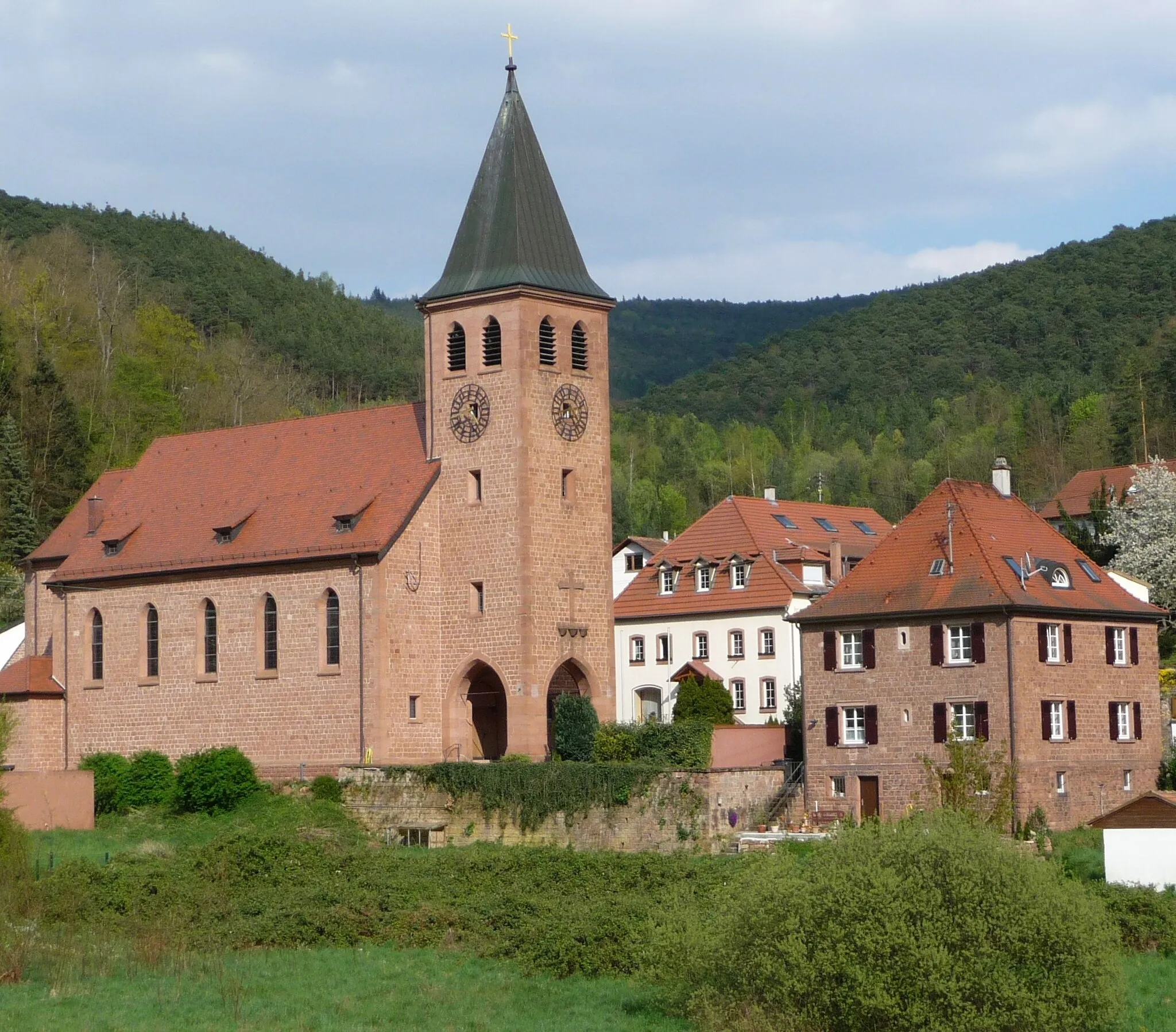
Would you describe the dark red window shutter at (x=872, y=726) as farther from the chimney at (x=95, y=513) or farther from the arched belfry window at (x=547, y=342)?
the chimney at (x=95, y=513)

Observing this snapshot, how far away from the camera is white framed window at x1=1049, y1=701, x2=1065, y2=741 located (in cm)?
4684

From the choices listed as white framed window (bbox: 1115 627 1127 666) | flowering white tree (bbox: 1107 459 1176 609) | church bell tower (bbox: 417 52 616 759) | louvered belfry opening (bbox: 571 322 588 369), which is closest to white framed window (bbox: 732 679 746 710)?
church bell tower (bbox: 417 52 616 759)

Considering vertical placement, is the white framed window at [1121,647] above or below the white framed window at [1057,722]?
above

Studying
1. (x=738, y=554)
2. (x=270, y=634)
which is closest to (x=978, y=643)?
(x=738, y=554)

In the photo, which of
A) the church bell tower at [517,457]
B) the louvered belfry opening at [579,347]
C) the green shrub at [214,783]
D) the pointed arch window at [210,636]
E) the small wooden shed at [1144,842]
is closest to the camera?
the small wooden shed at [1144,842]

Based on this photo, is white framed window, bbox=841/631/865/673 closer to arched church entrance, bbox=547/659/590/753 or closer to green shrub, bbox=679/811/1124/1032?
arched church entrance, bbox=547/659/590/753

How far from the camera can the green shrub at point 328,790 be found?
48.8 meters

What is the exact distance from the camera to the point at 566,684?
5206 centimetres

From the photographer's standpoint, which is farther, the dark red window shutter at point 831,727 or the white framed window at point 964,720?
the dark red window shutter at point 831,727

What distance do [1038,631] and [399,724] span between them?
15.1 metres

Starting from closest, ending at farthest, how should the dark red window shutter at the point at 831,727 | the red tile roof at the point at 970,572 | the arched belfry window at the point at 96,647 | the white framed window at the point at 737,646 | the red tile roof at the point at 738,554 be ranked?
the red tile roof at the point at 970,572
the dark red window shutter at the point at 831,727
the arched belfry window at the point at 96,647
the white framed window at the point at 737,646
the red tile roof at the point at 738,554

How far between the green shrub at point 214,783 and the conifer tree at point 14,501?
3188cm

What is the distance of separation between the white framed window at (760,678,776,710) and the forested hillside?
39958 mm

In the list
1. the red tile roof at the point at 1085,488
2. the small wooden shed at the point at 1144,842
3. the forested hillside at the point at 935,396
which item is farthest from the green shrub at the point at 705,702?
the forested hillside at the point at 935,396
